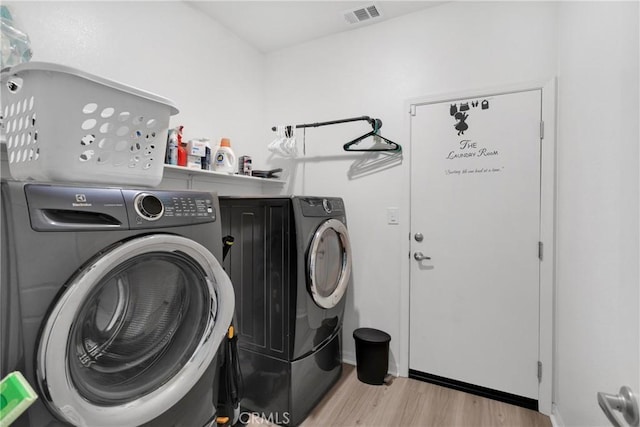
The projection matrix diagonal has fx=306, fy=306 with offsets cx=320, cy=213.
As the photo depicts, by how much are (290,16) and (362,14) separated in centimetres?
55

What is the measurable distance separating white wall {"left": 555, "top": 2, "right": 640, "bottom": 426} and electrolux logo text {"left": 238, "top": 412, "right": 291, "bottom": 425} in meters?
1.41

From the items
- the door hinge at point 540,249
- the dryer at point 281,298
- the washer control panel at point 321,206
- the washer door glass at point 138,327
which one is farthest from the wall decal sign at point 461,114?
the washer door glass at point 138,327

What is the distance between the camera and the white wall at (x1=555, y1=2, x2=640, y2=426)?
0.77 meters

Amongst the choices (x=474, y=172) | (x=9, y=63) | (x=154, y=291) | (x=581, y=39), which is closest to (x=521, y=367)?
(x=474, y=172)

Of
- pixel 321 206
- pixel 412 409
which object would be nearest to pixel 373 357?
pixel 412 409

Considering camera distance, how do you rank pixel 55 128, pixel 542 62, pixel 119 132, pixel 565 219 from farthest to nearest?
pixel 542 62
pixel 565 219
pixel 119 132
pixel 55 128

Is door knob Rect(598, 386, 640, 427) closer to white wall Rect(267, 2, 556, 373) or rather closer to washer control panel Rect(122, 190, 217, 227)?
washer control panel Rect(122, 190, 217, 227)

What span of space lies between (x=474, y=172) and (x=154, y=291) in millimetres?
2003

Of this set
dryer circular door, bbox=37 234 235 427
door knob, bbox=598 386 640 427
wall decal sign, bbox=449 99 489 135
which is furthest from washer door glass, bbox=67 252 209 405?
wall decal sign, bbox=449 99 489 135

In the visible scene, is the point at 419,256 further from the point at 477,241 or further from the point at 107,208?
the point at 107,208

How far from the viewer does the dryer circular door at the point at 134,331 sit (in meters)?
0.79

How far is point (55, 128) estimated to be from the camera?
0.96m

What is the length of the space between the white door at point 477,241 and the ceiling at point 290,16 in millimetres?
798

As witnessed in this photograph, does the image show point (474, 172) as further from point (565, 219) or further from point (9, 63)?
point (9, 63)
